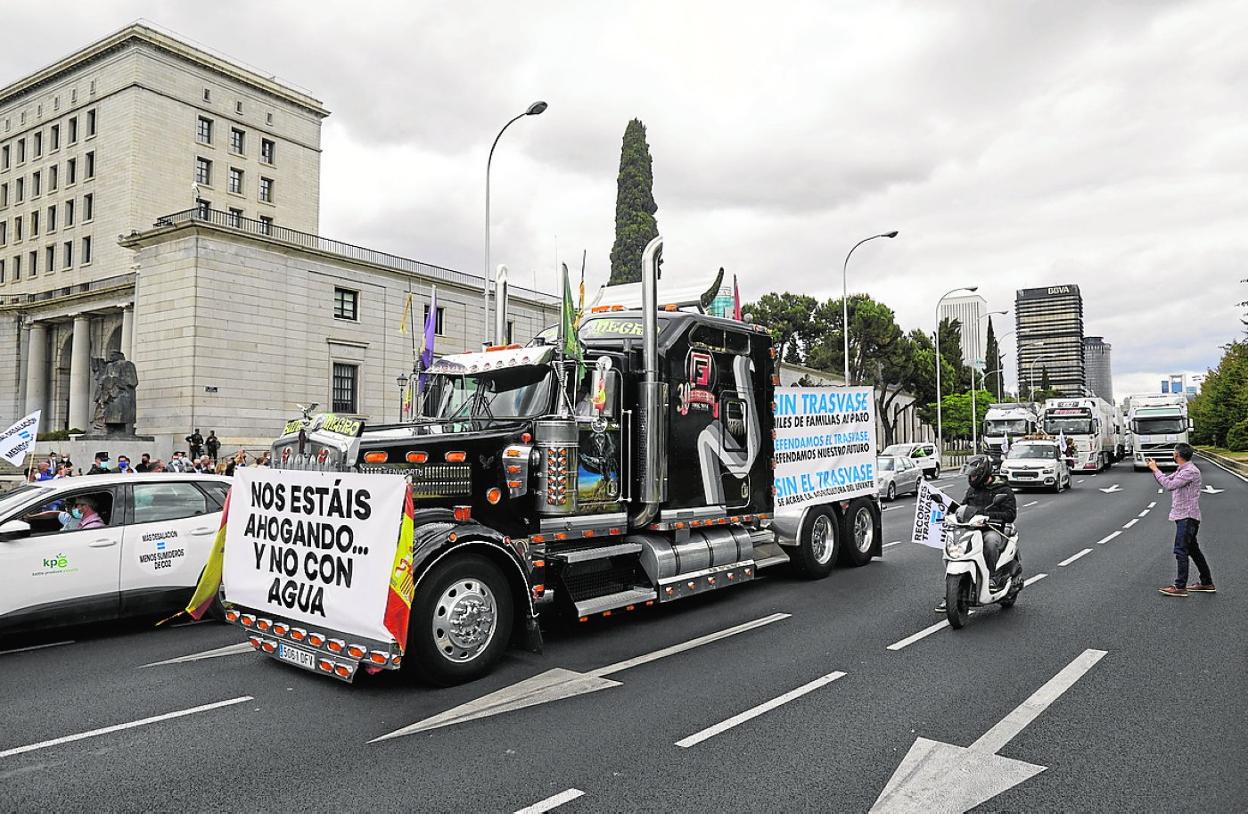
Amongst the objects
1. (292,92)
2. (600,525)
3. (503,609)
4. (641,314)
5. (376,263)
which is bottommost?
(503,609)

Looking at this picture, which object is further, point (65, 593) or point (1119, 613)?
point (1119, 613)

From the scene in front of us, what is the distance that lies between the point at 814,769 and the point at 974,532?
4.35 metres

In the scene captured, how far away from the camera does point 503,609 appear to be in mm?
6375

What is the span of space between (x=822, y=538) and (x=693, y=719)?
6.04 metres

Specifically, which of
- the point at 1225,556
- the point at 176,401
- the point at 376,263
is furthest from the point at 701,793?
the point at 376,263

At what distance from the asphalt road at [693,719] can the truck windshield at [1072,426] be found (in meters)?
30.7

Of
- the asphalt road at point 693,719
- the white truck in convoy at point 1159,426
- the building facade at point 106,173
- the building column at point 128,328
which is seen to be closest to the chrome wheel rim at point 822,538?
the asphalt road at point 693,719

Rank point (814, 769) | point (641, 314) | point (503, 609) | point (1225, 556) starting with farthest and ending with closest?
point (1225, 556) < point (641, 314) < point (503, 609) < point (814, 769)

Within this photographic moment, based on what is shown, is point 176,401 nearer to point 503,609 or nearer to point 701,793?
point 503,609

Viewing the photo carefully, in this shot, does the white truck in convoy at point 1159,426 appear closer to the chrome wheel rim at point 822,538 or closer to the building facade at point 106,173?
the chrome wheel rim at point 822,538

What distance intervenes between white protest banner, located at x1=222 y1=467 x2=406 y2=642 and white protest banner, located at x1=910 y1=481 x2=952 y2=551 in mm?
5504

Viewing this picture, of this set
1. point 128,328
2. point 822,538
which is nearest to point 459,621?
point 822,538

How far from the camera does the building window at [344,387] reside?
41.0 metres

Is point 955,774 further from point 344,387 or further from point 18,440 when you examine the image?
point 344,387
